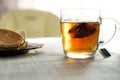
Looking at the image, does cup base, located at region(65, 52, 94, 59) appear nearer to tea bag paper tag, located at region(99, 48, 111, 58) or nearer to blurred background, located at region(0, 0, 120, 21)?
tea bag paper tag, located at region(99, 48, 111, 58)

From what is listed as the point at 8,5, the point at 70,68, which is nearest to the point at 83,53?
the point at 70,68

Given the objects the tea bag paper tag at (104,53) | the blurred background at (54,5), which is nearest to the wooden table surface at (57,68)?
the tea bag paper tag at (104,53)

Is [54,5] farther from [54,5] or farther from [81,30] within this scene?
[81,30]

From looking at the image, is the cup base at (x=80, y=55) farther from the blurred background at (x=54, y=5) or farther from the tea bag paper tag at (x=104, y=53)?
the blurred background at (x=54, y=5)

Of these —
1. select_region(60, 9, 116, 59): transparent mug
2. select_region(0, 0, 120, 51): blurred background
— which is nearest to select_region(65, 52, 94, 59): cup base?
select_region(60, 9, 116, 59): transparent mug

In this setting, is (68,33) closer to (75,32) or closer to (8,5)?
(75,32)

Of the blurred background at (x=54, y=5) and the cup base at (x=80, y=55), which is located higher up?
the cup base at (x=80, y=55)
